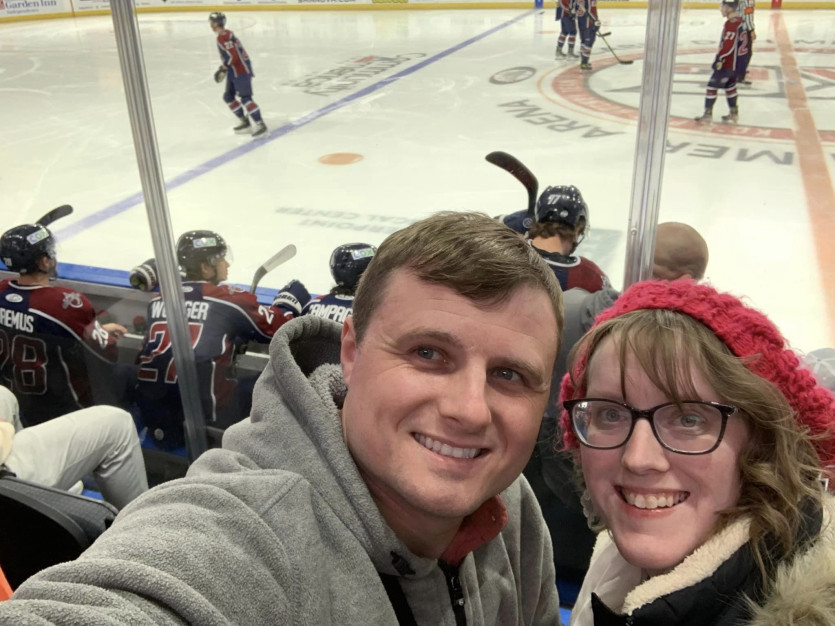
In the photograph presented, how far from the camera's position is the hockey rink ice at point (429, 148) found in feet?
12.8

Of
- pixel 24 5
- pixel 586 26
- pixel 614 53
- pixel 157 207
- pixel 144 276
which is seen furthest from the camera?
pixel 24 5

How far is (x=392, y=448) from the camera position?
0.70m

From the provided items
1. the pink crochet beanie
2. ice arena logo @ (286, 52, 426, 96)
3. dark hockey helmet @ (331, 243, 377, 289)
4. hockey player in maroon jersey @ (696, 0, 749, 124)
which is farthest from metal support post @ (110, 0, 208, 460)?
ice arena logo @ (286, 52, 426, 96)

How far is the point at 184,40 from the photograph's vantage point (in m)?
10.8

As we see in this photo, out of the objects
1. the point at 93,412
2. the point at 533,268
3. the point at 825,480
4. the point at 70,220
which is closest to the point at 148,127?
the point at 93,412

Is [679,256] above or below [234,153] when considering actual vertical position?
above

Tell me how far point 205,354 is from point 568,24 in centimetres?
747

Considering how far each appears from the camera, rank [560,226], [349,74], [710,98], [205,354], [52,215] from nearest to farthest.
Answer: [205,354] → [560,226] → [52,215] → [710,98] → [349,74]

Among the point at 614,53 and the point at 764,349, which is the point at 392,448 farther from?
the point at 614,53

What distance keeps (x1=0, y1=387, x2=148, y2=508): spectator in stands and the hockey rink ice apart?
1131mm

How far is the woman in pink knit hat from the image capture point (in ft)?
2.30

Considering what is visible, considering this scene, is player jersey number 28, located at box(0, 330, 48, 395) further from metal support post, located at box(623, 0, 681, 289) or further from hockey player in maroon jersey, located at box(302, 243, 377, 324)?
metal support post, located at box(623, 0, 681, 289)

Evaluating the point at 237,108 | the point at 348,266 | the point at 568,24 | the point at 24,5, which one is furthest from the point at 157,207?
the point at 24,5

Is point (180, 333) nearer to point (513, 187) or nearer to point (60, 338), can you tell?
point (60, 338)
